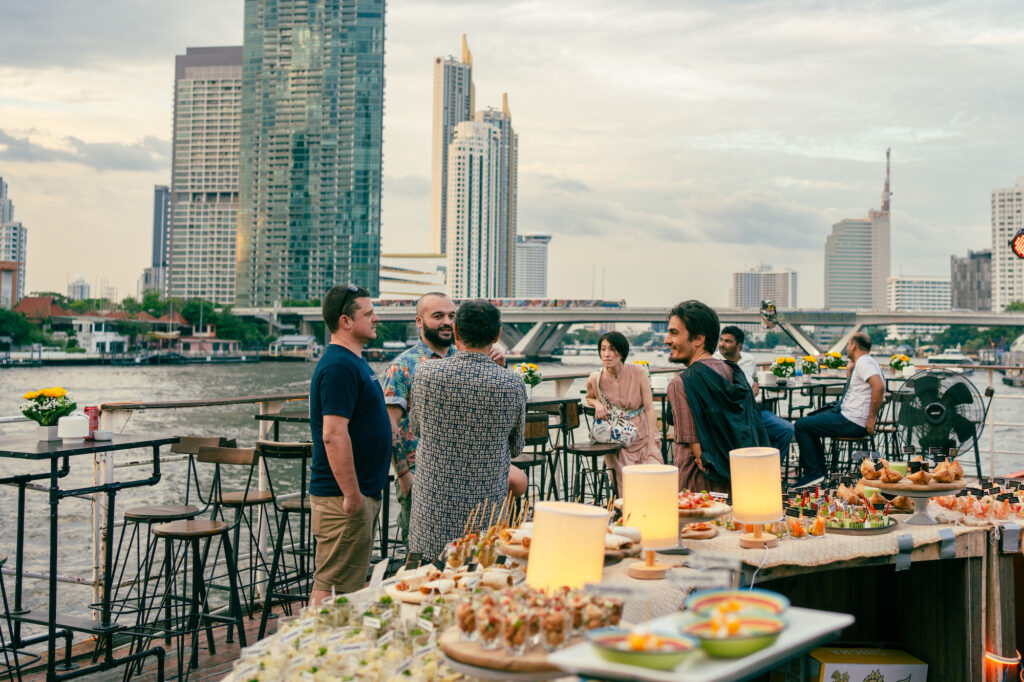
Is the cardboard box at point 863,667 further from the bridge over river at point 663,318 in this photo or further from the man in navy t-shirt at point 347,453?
the bridge over river at point 663,318

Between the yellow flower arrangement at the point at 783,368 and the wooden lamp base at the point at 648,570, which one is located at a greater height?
the yellow flower arrangement at the point at 783,368

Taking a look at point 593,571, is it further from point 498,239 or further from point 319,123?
point 498,239

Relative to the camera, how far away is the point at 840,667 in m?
3.27

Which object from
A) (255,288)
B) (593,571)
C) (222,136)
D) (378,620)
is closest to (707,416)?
(593,571)

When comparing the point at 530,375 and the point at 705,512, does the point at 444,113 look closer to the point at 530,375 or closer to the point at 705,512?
the point at 530,375

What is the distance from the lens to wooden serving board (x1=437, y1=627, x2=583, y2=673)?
1598mm

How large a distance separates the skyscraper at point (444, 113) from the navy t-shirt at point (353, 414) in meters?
160

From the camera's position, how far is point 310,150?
103 metres

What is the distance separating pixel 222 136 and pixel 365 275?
6161 centimetres

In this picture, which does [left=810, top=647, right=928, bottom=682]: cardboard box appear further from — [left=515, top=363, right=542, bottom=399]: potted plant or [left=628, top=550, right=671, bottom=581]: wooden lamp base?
[left=515, top=363, right=542, bottom=399]: potted plant

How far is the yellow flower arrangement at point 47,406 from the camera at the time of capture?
13.7 feet

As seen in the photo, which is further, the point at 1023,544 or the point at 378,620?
the point at 1023,544

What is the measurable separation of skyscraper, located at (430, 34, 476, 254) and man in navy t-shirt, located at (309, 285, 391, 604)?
160m

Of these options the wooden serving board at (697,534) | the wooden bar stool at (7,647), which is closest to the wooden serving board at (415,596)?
the wooden serving board at (697,534)
